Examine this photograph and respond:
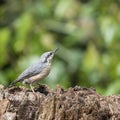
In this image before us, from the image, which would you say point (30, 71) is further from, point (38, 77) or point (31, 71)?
point (38, 77)

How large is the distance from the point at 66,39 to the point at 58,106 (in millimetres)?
4929

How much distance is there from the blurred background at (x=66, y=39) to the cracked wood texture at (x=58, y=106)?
3.19m

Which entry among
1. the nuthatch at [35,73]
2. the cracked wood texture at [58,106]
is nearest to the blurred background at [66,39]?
the nuthatch at [35,73]

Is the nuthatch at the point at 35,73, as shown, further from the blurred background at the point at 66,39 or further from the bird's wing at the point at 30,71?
the blurred background at the point at 66,39

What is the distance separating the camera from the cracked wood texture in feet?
19.8

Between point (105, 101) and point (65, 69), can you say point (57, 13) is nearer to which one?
point (65, 69)

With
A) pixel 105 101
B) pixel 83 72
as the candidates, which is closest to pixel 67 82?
pixel 83 72

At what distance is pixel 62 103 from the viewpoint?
238 inches

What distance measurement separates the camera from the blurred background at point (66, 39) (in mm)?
10102

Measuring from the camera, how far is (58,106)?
604 centimetres

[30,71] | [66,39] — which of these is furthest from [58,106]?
[66,39]

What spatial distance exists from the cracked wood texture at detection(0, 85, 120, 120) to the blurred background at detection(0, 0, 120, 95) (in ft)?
10.5

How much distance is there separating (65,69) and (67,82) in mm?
320

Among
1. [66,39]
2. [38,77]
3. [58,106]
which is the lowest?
[58,106]
